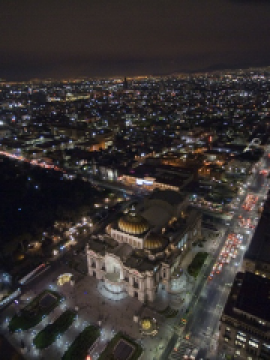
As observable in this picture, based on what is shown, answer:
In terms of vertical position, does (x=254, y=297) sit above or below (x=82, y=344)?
above

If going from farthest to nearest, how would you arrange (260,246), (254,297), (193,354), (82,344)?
(260,246) < (254,297) < (82,344) < (193,354)

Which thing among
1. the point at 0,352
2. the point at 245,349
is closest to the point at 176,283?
the point at 245,349

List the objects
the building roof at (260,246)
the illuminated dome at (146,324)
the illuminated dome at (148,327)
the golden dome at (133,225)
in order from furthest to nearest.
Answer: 1. the golden dome at (133,225)
2. the building roof at (260,246)
3. the illuminated dome at (146,324)
4. the illuminated dome at (148,327)

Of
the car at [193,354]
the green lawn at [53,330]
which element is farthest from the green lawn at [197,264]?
the green lawn at [53,330]

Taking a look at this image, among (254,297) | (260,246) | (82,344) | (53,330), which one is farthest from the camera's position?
(260,246)

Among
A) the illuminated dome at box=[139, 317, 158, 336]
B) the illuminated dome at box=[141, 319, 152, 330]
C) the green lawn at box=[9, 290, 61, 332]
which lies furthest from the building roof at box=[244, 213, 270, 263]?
the green lawn at box=[9, 290, 61, 332]

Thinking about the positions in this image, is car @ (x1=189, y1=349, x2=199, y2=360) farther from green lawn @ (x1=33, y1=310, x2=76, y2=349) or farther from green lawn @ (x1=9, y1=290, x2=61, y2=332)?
green lawn @ (x1=9, y1=290, x2=61, y2=332)

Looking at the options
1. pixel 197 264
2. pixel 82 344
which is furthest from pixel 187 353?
pixel 197 264

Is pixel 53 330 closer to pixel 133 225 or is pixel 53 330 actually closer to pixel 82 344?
pixel 82 344

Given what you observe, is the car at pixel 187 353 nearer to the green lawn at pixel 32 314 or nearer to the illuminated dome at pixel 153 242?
the illuminated dome at pixel 153 242
